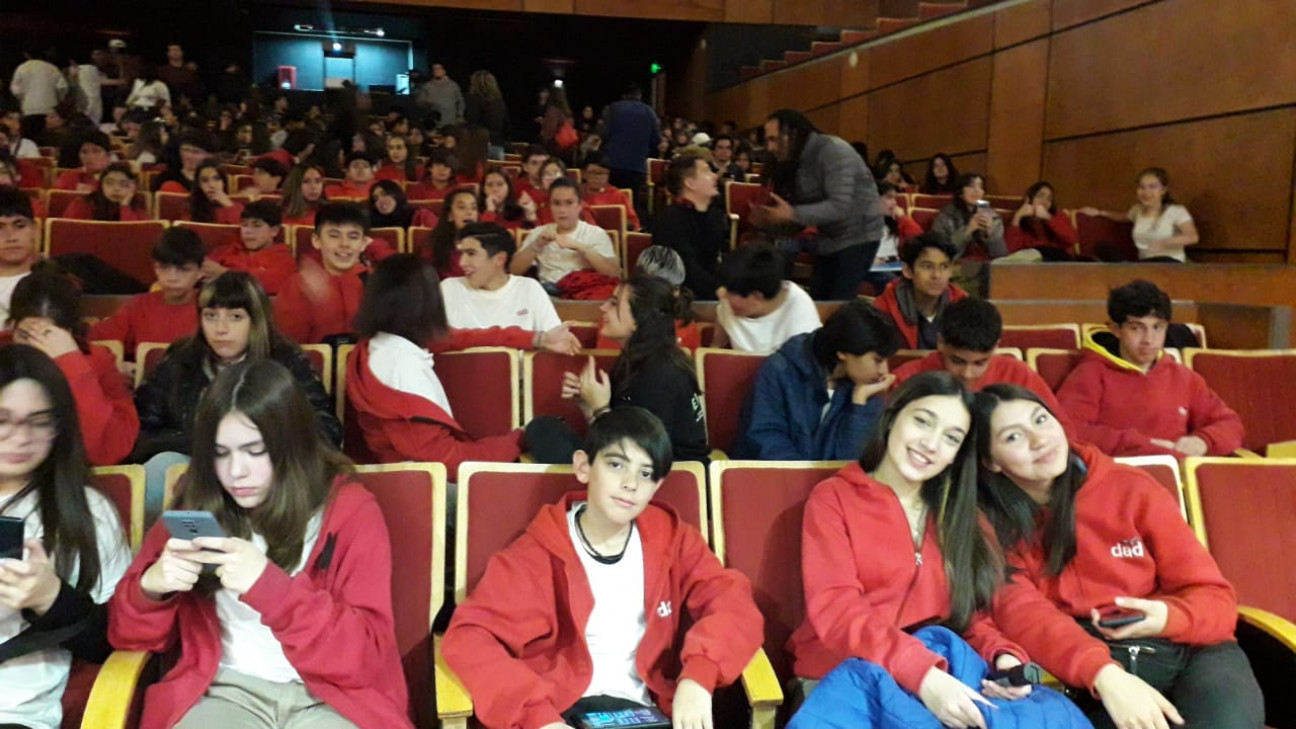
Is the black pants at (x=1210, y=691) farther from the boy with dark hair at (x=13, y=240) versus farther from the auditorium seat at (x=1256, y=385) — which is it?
the boy with dark hair at (x=13, y=240)

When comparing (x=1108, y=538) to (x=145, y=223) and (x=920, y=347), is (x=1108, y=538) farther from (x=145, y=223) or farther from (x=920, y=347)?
(x=145, y=223)

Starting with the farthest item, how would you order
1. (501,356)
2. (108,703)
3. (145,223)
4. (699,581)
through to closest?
1. (145,223)
2. (501,356)
3. (699,581)
4. (108,703)

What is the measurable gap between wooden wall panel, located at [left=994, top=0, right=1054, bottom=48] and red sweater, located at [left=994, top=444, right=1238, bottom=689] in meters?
6.19

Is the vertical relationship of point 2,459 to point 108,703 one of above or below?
above

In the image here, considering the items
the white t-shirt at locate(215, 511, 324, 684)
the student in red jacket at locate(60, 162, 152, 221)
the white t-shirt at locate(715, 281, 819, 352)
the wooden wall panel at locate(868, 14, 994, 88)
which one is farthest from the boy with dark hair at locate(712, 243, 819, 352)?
the wooden wall panel at locate(868, 14, 994, 88)

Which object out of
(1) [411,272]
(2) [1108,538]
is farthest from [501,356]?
(2) [1108,538]

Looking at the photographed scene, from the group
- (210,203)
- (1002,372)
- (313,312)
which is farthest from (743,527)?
(210,203)

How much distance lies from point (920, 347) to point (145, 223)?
352 cm

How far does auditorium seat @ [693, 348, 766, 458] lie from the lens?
10.3ft

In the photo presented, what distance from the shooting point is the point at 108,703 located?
1.60 m

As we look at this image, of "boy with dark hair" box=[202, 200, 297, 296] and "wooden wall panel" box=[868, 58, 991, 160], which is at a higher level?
"wooden wall panel" box=[868, 58, 991, 160]

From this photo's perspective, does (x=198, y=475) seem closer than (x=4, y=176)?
Yes

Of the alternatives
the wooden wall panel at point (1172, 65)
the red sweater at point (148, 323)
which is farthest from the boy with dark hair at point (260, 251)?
the wooden wall panel at point (1172, 65)

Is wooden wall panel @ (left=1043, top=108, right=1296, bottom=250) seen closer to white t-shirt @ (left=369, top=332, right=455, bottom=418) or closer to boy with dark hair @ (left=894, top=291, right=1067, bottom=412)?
boy with dark hair @ (left=894, top=291, right=1067, bottom=412)
